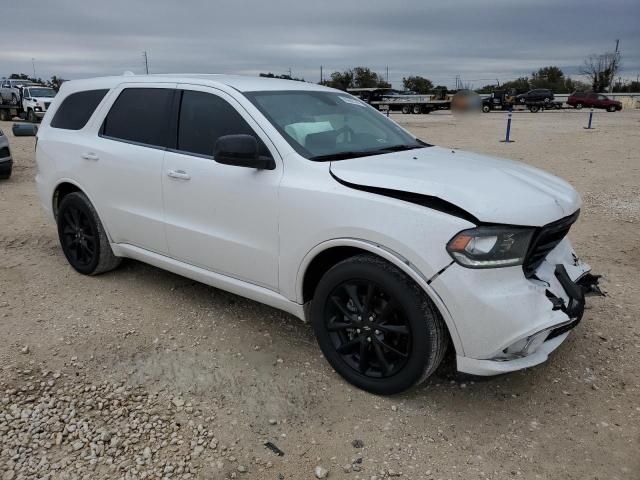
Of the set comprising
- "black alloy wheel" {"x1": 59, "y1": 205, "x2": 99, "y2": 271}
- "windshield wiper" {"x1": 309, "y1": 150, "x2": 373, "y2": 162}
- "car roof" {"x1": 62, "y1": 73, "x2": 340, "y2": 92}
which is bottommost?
"black alloy wheel" {"x1": 59, "y1": 205, "x2": 99, "y2": 271}

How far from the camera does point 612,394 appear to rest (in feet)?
10.5

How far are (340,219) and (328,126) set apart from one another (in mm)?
1007

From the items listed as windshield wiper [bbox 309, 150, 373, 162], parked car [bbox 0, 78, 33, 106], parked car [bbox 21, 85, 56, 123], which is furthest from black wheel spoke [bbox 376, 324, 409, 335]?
parked car [bbox 0, 78, 33, 106]

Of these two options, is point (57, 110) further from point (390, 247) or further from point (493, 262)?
point (493, 262)

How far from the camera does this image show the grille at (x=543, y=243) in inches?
110

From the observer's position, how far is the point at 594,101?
41594 millimetres

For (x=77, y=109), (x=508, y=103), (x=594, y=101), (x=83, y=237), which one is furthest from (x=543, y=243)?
(x=594, y=101)

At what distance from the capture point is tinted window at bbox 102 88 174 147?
4.07m

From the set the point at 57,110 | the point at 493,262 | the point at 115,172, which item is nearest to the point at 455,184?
the point at 493,262

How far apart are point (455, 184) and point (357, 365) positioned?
1.21 m

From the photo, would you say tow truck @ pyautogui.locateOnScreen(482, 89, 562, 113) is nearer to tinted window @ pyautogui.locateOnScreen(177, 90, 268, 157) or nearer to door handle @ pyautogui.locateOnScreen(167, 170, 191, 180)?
tinted window @ pyautogui.locateOnScreen(177, 90, 268, 157)

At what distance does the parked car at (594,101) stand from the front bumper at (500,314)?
44.2 m

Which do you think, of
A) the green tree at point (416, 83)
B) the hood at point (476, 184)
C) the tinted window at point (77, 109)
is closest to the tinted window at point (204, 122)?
the hood at point (476, 184)

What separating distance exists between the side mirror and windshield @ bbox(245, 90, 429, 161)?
218 millimetres
